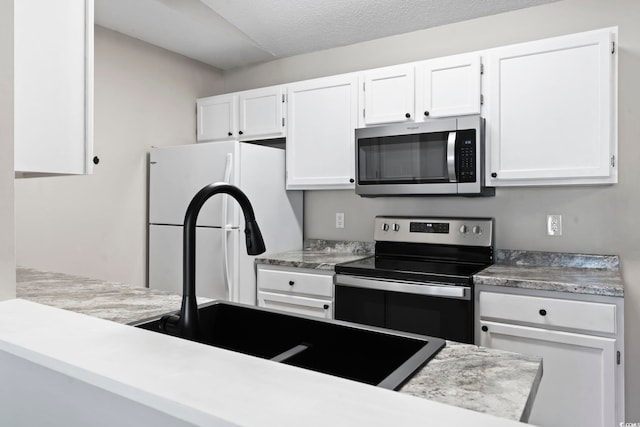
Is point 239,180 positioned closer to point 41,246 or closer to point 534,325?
point 41,246

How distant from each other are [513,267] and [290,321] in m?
1.81

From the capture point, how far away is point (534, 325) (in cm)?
209

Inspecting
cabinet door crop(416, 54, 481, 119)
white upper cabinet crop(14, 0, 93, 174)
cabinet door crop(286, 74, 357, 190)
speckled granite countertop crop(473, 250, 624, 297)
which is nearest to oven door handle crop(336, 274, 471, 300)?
speckled granite countertop crop(473, 250, 624, 297)

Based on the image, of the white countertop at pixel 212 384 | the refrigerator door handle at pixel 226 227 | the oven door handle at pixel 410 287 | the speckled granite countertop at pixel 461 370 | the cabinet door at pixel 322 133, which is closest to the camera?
the white countertop at pixel 212 384

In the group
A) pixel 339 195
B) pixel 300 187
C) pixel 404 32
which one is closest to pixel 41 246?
pixel 300 187

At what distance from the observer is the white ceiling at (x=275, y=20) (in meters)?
2.67

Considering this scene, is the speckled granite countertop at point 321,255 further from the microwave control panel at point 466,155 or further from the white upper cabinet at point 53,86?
the white upper cabinet at point 53,86

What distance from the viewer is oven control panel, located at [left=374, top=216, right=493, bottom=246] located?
107 inches

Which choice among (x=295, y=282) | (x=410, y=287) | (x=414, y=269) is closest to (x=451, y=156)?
(x=414, y=269)

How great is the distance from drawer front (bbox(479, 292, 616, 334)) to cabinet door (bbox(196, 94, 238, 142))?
2.32m

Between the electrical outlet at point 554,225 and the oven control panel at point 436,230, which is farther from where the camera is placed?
the oven control panel at point 436,230

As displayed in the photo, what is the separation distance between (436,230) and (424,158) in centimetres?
53

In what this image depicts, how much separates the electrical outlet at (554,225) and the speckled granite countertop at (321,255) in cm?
118

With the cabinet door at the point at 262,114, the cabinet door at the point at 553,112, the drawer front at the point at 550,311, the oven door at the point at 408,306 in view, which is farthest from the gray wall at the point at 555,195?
the oven door at the point at 408,306
